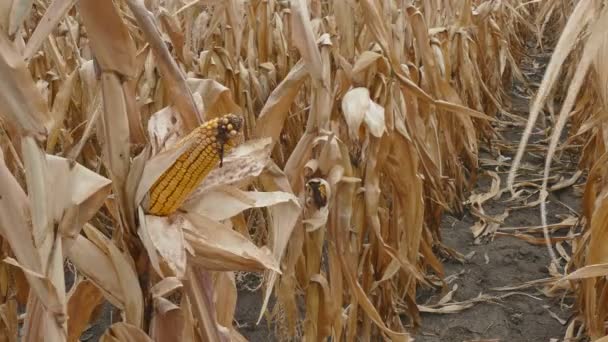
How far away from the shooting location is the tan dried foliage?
2.54 ft

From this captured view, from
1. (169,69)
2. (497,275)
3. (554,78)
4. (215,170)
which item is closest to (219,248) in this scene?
(215,170)

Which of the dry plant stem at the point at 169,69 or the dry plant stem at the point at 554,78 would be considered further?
the dry plant stem at the point at 169,69

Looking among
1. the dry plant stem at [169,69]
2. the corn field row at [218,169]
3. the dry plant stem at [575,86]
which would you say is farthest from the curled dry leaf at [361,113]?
the dry plant stem at [575,86]

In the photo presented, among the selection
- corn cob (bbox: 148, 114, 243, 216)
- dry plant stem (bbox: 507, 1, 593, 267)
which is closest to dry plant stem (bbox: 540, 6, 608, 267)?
dry plant stem (bbox: 507, 1, 593, 267)

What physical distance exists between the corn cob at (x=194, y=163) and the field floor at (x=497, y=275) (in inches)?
51.8

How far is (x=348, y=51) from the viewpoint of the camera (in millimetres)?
2061

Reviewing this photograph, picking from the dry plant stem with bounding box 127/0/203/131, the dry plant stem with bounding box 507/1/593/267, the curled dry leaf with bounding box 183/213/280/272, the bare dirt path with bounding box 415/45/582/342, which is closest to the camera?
the dry plant stem with bounding box 507/1/593/267

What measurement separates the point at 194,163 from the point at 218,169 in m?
0.11

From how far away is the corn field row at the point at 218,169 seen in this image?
0.77 meters

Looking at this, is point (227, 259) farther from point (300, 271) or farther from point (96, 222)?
point (96, 222)

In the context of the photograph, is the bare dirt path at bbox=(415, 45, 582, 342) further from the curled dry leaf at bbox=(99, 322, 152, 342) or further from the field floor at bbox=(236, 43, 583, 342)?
the curled dry leaf at bbox=(99, 322, 152, 342)

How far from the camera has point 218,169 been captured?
100 centimetres

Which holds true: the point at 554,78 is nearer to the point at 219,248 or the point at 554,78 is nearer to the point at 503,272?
the point at 219,248

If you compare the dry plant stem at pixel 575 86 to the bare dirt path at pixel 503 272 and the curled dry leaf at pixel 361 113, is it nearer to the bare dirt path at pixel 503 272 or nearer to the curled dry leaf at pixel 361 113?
the curled dry leaf at pixel 361 113
